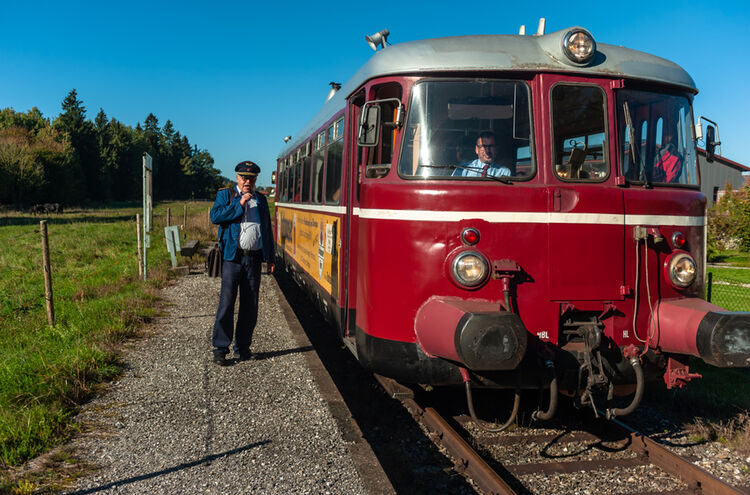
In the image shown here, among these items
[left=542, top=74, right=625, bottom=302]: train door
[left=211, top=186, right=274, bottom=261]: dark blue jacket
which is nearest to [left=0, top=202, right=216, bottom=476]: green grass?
[left=211, top=186, right=274, bottom=261]: dark blue jacket

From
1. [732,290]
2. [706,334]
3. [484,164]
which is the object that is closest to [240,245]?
[484,164]

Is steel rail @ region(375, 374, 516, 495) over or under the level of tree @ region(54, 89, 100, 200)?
under

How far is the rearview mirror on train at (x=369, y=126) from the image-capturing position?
4637 millimetres

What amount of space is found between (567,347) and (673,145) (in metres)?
1.86

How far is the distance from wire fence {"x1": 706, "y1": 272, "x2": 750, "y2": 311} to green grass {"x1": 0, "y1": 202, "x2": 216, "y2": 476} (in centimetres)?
851

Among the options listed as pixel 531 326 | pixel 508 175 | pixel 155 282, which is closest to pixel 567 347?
pixel 531 326

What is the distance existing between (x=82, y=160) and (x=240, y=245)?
8686 centimetres

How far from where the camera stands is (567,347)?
14.3ft

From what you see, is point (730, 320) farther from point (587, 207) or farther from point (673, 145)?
point (673, 145)

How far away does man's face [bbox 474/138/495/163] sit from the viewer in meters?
4.48

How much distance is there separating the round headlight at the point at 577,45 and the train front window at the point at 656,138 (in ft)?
1.36

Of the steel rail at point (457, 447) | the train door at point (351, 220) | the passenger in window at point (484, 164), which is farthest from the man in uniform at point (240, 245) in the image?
the passenger in window at point (484, 164)

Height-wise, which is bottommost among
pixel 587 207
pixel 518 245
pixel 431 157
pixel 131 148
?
pixel 518 245

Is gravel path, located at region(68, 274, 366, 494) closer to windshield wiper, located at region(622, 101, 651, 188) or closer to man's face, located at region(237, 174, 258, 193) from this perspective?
man's face, located at region(237, 174, 258, 193)
